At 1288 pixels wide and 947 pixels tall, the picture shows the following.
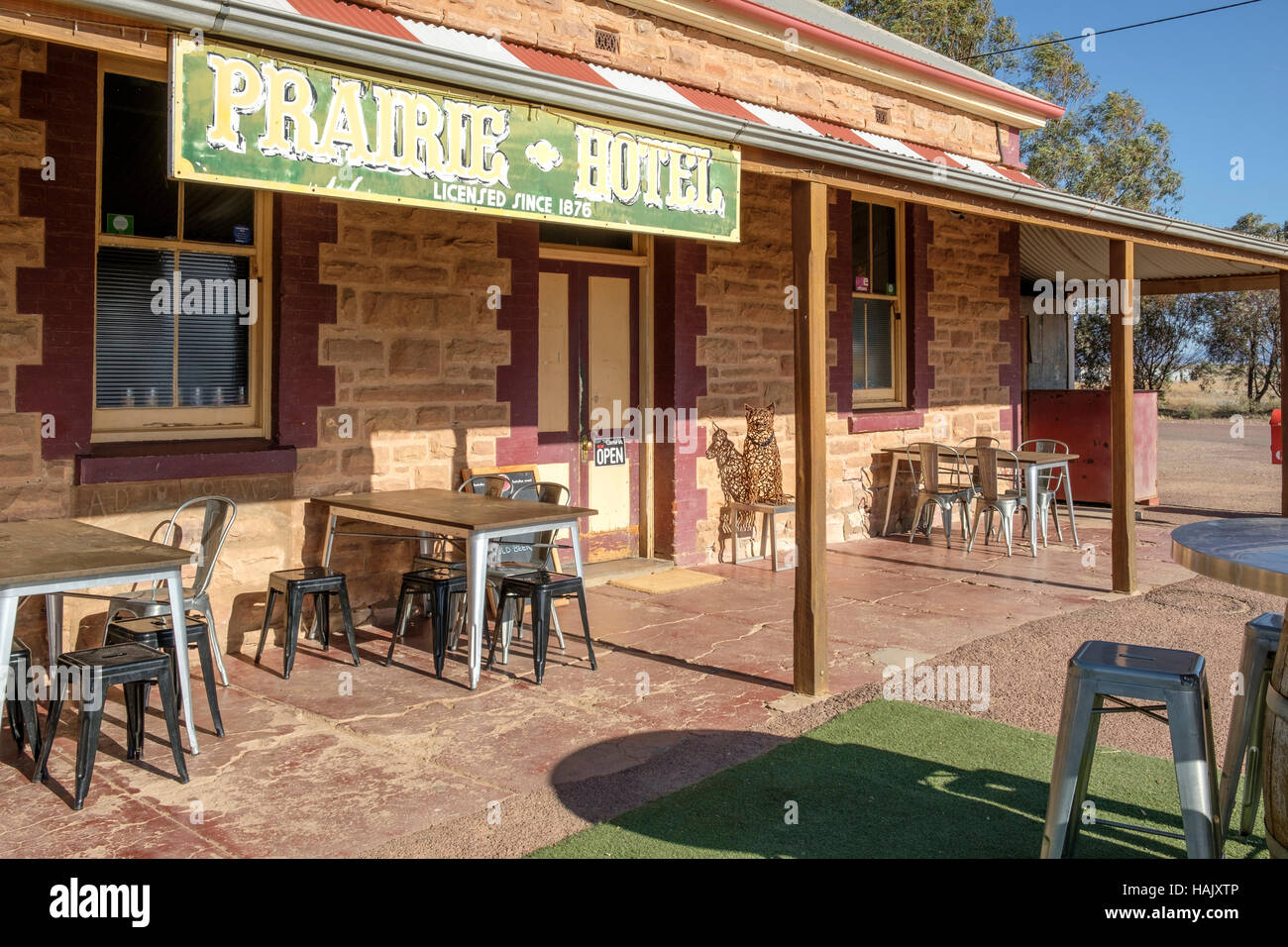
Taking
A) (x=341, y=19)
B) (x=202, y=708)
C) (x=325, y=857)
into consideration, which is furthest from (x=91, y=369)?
(x=325, y=857)

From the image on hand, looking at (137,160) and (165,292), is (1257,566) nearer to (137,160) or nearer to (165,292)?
(165,292)

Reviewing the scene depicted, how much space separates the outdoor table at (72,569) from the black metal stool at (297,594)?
912 millimetres

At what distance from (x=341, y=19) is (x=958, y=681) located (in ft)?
14.1

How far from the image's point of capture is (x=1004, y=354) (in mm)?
12000

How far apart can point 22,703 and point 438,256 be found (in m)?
3.64

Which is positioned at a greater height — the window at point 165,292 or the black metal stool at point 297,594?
the window at point 165,292

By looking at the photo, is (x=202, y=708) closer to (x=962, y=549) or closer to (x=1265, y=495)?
(x=962, y=549)

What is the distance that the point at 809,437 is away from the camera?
18.3 feet

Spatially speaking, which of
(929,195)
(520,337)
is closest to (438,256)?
(520,337)

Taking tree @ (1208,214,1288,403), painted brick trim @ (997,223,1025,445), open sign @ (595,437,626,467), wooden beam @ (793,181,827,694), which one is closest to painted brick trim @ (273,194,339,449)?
open sign @ (595,437,626,467)

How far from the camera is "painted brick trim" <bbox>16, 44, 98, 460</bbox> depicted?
531cm

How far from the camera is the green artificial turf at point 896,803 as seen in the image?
3.64 meters

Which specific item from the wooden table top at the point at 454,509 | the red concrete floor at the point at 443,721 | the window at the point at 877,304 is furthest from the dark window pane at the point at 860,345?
the wooden table top at the point at 454,509

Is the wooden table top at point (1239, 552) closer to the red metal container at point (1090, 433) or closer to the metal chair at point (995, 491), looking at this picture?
the metal chair at point (995, 491)
